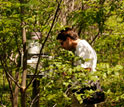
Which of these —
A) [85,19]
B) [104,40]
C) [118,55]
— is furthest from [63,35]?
[118,55]

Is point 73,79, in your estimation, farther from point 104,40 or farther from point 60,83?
point 104,40

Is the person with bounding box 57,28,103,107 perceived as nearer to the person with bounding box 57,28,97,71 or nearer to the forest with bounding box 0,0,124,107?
the person with bounding box 57,28,97,71

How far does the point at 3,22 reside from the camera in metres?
2.38

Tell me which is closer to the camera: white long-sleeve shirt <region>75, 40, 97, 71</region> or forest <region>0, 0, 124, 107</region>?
forest <region>0, 0, 124, 107</region>

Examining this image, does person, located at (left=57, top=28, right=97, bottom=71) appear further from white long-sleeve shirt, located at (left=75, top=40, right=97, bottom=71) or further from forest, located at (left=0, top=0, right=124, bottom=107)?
forest, located at (left=0, top=0, right=124, bottom=107)

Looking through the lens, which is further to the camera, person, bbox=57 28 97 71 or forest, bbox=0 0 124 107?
person, bbox=57 28 97 71

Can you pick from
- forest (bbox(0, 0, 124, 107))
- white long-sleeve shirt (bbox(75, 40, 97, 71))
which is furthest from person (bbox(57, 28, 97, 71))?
forest (bbox(0, 0, 124, 107))

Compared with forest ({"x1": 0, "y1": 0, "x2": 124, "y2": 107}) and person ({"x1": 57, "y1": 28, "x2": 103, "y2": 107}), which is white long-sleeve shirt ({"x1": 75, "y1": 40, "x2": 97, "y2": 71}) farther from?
forest ({"x1": 0, "y1": 0, "x2": 124, "y2": 107})

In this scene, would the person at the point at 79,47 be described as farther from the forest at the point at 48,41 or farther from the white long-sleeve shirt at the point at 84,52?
the forest at the point at 48,41

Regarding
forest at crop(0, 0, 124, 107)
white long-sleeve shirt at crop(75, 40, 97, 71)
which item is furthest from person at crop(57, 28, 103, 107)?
forest at crop(0, 0, 124, 107)

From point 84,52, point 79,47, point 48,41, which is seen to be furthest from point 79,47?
point 48,41

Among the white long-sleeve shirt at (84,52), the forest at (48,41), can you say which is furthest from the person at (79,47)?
the forest at (48,41)

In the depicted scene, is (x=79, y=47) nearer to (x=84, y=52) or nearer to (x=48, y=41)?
(x=84, y=52)

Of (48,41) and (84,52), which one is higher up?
(48,41)
